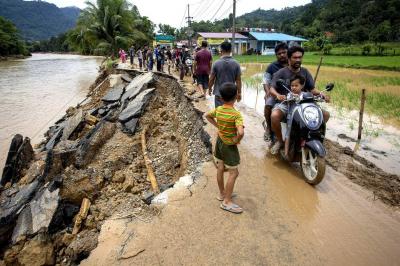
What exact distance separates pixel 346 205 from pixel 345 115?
22.4 ft

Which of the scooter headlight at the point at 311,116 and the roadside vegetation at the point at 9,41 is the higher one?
the roadside vegetation at the point at 9,41

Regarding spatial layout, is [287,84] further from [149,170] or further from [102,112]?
[102,112]

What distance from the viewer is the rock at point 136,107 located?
8.97 meters

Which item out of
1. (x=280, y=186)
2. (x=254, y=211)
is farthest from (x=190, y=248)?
(x=280, y=186)

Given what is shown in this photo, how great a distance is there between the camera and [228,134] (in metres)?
3.27

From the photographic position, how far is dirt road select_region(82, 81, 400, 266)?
9.29 feet

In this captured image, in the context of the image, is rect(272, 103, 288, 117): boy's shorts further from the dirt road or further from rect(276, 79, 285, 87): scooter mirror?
the dirt road

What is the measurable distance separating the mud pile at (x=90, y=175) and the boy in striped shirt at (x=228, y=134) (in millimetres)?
976

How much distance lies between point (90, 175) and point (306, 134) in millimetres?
4374

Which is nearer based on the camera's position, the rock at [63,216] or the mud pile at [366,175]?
the mud pile at [366,175]

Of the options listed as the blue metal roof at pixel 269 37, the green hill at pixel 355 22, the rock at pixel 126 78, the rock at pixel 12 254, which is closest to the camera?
the rock at pixel 12 254

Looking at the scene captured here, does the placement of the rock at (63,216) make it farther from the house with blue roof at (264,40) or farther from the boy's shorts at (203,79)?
the house with blue roof at (264,40)

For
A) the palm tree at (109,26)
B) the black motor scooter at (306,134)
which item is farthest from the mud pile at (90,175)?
the palm tree at (109,26)

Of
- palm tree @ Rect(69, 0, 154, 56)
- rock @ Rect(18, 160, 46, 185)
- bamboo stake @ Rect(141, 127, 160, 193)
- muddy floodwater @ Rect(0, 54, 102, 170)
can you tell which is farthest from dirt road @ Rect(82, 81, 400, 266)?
palm tree @ Rect(69, 0, 154, 56)
